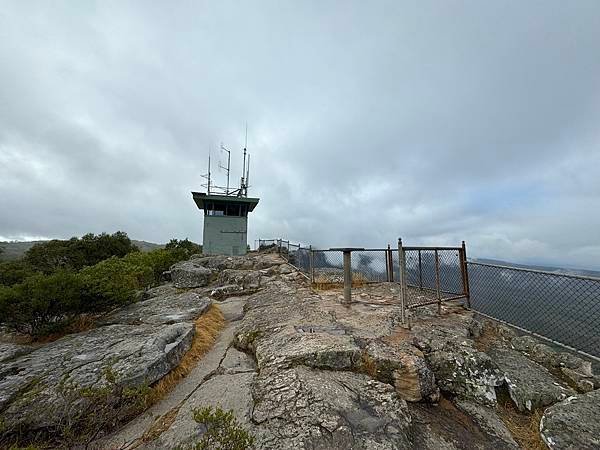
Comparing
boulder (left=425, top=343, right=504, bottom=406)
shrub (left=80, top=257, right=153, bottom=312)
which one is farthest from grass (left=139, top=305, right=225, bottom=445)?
boulder (left=425, top=343, right=504, bottom=406)

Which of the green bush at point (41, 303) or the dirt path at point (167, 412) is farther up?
the green bush at point (41, 303)

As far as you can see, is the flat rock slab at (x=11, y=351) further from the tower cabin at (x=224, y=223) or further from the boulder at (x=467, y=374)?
the tower cabin at (x=224, y=223)

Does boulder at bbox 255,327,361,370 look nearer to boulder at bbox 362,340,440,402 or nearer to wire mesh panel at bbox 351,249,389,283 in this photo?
boulder at bbox 362,340,440,402

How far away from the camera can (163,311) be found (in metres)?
5.70

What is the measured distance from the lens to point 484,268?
5078mm

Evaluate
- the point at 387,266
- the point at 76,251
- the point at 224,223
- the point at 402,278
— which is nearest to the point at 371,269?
the point at 387,266

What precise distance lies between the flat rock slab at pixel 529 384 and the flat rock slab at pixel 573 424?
0.62ft

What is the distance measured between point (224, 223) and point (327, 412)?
64.4ft

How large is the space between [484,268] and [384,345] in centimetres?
309

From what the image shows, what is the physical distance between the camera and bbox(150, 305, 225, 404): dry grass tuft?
10.7 ft

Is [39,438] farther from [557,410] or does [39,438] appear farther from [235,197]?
[235,197]

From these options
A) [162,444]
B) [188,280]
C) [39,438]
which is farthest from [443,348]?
[188,280]

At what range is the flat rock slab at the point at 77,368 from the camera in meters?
2.53

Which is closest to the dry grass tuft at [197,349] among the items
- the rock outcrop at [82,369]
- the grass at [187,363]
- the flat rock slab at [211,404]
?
the grass at [187,363]
